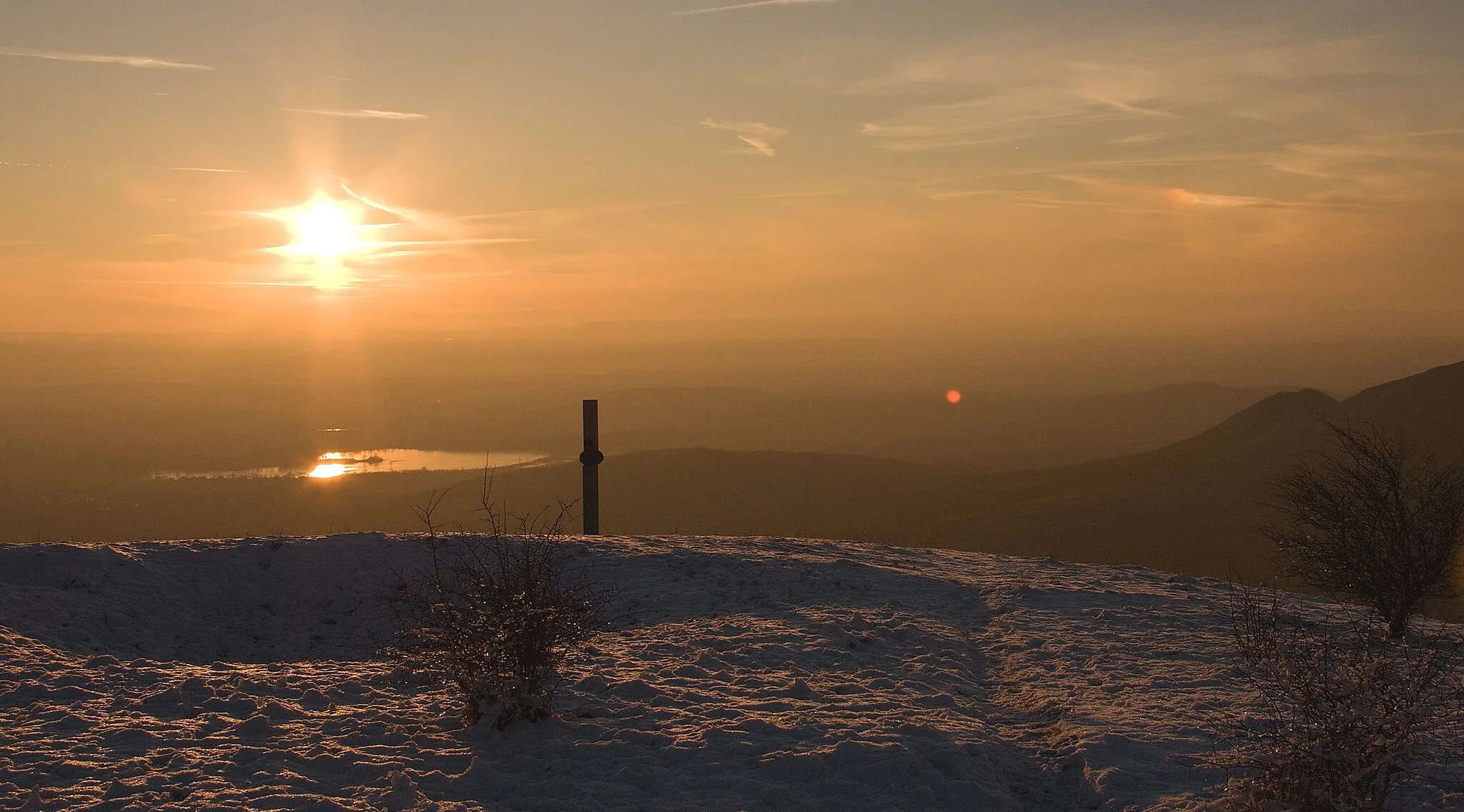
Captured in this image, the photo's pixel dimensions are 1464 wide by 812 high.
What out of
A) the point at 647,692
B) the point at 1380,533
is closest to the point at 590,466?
the point at 647,692

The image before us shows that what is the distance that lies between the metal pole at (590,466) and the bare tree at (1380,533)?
1018 cm

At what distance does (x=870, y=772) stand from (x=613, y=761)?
6.16 ft

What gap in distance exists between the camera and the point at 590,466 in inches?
645

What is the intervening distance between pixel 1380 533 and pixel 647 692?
8399 millimetres

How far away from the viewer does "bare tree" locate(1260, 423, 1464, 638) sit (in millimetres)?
10172

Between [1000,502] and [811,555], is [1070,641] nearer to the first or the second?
[811,555]

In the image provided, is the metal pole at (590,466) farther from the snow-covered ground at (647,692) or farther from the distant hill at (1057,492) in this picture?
the distant hill at (1057,492)

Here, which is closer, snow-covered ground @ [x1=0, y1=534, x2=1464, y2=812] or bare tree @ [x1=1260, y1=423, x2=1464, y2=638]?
snow-covered ground @ [x1=0, y1=534, x2=1464, y2=812]

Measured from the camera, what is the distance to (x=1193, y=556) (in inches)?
2704

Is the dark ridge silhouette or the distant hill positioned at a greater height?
the dark ridge silhouette

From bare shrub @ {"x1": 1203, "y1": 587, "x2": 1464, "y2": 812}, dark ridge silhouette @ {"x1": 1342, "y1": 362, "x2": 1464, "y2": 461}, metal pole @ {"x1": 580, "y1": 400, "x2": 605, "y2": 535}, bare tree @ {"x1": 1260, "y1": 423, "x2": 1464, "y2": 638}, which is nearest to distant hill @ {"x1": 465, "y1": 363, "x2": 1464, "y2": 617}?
dark ridge silhouette @ {"x1": 1342, "y1": 362, "x2": 1464, "y2": 461}

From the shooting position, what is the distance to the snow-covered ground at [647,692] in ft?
20.9

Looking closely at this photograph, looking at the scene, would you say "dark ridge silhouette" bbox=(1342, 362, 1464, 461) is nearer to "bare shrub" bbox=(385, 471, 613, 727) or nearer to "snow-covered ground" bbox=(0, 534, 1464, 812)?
"snow-covered ground" bbox=(0, 534, 1464, 812)

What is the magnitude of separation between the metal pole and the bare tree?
10.2 m
